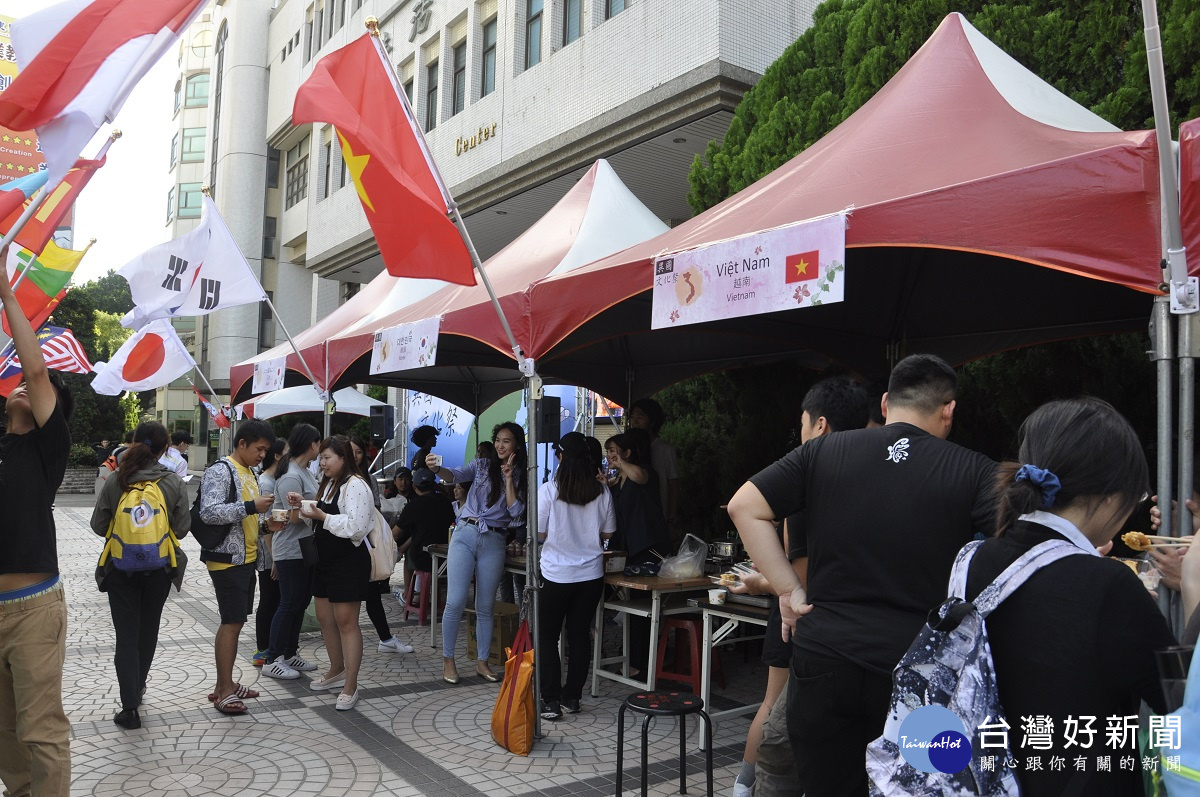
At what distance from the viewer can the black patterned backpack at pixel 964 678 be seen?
5.67ft

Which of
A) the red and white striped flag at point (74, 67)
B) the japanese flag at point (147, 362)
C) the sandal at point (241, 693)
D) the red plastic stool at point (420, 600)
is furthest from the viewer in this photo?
the japanese flag at point (147, 362)

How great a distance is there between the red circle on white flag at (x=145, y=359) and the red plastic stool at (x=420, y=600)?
4.89 m

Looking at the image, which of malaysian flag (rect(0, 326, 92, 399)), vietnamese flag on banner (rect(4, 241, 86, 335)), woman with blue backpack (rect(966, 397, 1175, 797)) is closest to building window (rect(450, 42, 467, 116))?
malaysian flag (rect(0, 326, 92, 399))

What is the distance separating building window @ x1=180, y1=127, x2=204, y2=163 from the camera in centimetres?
4081

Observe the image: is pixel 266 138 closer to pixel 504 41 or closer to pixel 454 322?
pixel 504 41

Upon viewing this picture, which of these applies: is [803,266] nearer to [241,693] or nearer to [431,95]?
[241,693]

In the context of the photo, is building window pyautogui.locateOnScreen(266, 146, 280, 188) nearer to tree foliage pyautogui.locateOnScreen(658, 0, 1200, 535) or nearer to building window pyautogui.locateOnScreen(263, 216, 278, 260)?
building window pyautogui.locateOnScreen(263, 216, 278, 260)

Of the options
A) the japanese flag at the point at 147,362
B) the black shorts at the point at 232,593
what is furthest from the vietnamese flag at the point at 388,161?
the japanese flag at the point at 147,362

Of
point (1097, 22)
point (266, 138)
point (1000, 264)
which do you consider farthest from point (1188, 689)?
point (266, 138)

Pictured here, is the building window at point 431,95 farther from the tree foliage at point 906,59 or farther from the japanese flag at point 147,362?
the tree foliage at point 906,59

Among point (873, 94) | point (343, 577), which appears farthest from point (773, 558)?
point (873, 94)

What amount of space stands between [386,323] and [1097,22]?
6.00 meters

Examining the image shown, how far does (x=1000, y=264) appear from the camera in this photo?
5480mm

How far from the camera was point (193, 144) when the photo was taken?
41.0 meters
